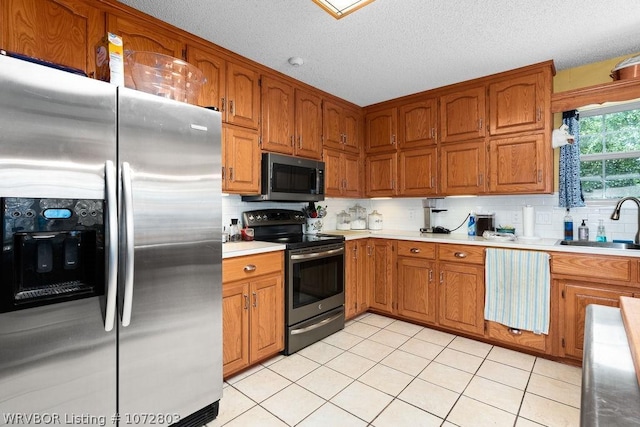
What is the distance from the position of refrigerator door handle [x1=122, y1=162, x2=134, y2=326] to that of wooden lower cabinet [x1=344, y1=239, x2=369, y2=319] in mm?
2066

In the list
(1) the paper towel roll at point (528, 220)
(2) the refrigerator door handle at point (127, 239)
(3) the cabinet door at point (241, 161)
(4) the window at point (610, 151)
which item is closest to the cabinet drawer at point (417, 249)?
(1) the paper towel roll at point (528, 220)

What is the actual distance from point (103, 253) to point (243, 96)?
1.69 meters

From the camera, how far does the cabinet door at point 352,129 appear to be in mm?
3627

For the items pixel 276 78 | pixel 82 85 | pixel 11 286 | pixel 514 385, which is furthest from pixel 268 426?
pixel 276 78

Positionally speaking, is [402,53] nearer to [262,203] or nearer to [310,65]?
[310,65]

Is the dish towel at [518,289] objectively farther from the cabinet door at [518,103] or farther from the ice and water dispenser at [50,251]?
the ice and water dispenser at [50,251]

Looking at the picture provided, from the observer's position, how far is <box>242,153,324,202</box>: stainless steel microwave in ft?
8.98

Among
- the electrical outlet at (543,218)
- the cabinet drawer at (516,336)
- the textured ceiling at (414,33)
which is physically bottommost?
the cabinet drawer at (516,336)

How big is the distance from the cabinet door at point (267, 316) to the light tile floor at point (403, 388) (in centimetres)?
14

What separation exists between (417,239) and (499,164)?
3.32ft

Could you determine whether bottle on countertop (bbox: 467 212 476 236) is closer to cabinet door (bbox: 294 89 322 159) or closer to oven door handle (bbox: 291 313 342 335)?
oven door handle (bbox: 291 313 342 335)

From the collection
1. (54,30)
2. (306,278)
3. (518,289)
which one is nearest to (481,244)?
(518,289)

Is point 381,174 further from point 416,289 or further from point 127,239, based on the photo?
point 127,239

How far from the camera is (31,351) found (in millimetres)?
1205
